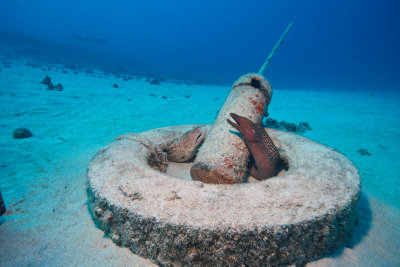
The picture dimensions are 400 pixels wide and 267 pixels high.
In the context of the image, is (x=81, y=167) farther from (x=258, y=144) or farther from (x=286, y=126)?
(x=286, y=126)

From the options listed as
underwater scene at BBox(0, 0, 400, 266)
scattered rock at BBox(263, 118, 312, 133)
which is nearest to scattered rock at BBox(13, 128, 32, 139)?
underwater scene at BBox(0, 0, 400, 266)

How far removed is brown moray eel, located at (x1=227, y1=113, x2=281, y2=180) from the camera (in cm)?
332

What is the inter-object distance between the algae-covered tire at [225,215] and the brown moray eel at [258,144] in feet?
2.54

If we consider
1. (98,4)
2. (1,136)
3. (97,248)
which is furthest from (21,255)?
(98,4)

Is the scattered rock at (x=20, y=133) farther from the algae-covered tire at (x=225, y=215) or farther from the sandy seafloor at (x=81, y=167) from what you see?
the algae-covered tire at (x=225, y=215)

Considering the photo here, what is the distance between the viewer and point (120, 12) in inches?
6506

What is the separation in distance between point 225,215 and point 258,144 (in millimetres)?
1808

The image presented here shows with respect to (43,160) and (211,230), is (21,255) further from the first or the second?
(43,160)

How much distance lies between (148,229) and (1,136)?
603 cm

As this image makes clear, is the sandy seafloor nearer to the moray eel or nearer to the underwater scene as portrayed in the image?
the underwater scene

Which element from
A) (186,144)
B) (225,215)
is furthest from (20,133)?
(225,215)

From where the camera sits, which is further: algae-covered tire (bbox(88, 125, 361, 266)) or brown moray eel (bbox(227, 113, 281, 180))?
brown moray eel (bbox(227, 113, 281, 180))

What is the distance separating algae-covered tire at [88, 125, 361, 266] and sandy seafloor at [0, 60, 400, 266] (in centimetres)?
39

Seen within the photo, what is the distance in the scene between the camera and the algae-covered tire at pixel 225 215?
1.76 m
